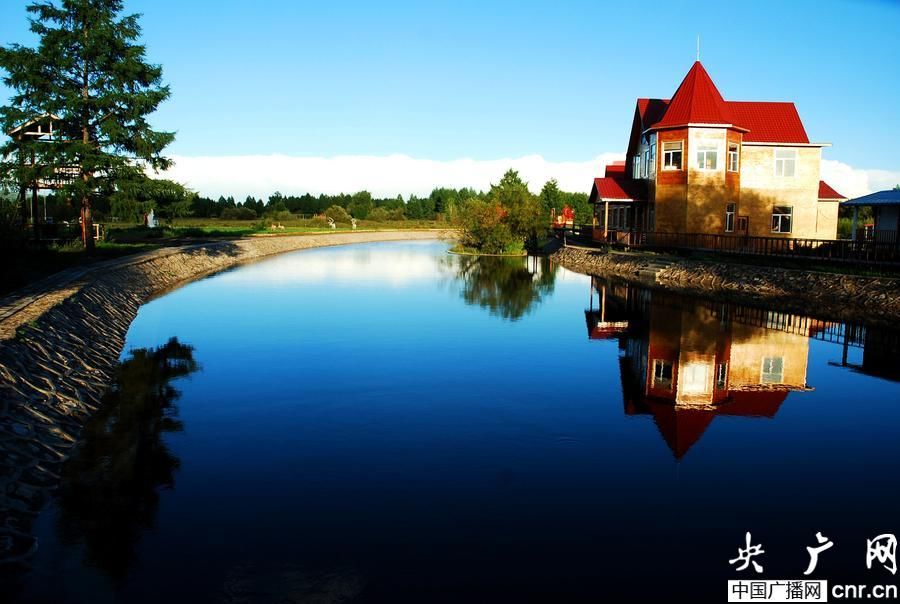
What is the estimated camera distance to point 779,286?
2809 cm

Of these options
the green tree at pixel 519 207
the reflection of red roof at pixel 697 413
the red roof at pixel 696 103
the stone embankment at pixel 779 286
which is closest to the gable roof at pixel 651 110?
the red roof at pixel 696 103

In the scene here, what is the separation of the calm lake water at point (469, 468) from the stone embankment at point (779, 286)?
500cm

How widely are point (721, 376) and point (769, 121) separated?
3267cm

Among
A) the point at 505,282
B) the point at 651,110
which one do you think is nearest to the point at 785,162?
the point at 651,110

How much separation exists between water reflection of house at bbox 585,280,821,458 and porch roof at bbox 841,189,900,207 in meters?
10.5

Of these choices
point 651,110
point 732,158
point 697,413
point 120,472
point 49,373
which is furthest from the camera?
point 651,110

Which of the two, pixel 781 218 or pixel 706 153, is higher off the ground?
pixel 706 153

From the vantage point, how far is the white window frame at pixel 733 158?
127 feet

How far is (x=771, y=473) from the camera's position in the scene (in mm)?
9227

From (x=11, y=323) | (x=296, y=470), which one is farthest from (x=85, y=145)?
(x=296, y=470)

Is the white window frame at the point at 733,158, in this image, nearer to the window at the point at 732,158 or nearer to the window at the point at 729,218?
the window at the point at 732,158

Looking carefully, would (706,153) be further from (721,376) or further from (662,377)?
(662,377)

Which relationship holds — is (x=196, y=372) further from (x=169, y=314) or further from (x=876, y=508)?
(x=876, y=508)

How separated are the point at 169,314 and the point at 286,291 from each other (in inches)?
271
